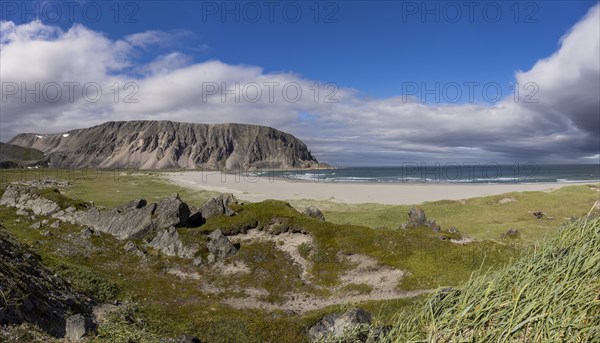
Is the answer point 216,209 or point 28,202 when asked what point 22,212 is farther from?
point 216,209

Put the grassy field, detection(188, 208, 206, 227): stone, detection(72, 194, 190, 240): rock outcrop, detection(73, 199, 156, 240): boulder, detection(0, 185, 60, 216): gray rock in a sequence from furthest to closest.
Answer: detection(0, 185, 60, 216): gray rock → detection(188, 208, 206, 227): stone → detection(72, 194, 190, 240): rock outcrop → detection(73, 199, 156, 240): boulder → the grassy field

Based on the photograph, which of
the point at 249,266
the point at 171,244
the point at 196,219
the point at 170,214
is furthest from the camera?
the point at 196,219

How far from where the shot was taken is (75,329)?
13305 mm

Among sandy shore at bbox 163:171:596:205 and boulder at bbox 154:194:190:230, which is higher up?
boulder at bbox 154:194:190:230

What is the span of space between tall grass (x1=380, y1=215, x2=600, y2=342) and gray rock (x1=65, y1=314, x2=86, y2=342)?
39.5 ft

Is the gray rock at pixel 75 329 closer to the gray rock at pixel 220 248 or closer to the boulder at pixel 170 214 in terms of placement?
the gray rock at pixel 220 248

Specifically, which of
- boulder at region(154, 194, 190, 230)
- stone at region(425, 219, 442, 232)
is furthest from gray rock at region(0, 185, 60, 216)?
stone at region(425, 219, 442, 232)

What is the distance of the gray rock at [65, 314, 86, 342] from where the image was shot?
13.1 meters

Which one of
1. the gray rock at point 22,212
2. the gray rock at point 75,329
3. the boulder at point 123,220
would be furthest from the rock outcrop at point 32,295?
the gray rock at point 22,212

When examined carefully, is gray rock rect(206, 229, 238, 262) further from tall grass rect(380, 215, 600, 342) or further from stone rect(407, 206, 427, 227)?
tall grass rect(380, 215, 600, 342)

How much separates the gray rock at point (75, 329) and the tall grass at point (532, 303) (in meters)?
12.0

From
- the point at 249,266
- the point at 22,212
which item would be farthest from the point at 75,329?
the point at 22,212

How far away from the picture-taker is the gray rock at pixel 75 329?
13.1 m

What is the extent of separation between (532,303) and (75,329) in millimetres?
14818
